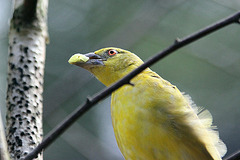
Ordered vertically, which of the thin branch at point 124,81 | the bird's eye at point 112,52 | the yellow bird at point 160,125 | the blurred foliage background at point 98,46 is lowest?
the blurred foliage background at point 98,46

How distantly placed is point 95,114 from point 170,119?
522 cm

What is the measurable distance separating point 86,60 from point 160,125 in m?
1.28

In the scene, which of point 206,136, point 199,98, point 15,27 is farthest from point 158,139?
point 199,98

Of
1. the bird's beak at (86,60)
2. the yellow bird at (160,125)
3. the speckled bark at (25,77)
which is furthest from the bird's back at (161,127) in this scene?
the speckled bark at (25,77)

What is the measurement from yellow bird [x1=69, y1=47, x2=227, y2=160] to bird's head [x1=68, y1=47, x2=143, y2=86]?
0.44m

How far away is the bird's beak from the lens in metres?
3.99

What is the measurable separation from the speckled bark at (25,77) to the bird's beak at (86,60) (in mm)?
375

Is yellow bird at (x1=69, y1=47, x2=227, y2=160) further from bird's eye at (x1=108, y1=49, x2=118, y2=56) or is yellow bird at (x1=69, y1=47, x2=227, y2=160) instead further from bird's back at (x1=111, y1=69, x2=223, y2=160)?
bird's eye at (x1=108, y1=49, x2=118, y2=56)

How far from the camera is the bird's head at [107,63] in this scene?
13.5 feet

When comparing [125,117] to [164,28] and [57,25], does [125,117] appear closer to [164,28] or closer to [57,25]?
[164,28]

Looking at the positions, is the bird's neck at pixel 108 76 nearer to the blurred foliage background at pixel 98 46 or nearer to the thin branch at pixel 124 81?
the thin branch at pixel 124 81

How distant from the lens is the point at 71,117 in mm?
1986

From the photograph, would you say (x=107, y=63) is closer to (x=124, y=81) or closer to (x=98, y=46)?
(x=124, y=81)

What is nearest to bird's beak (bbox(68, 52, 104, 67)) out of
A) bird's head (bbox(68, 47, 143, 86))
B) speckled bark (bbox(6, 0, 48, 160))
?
bird's head (bbox(68, 47, 143, 86))
